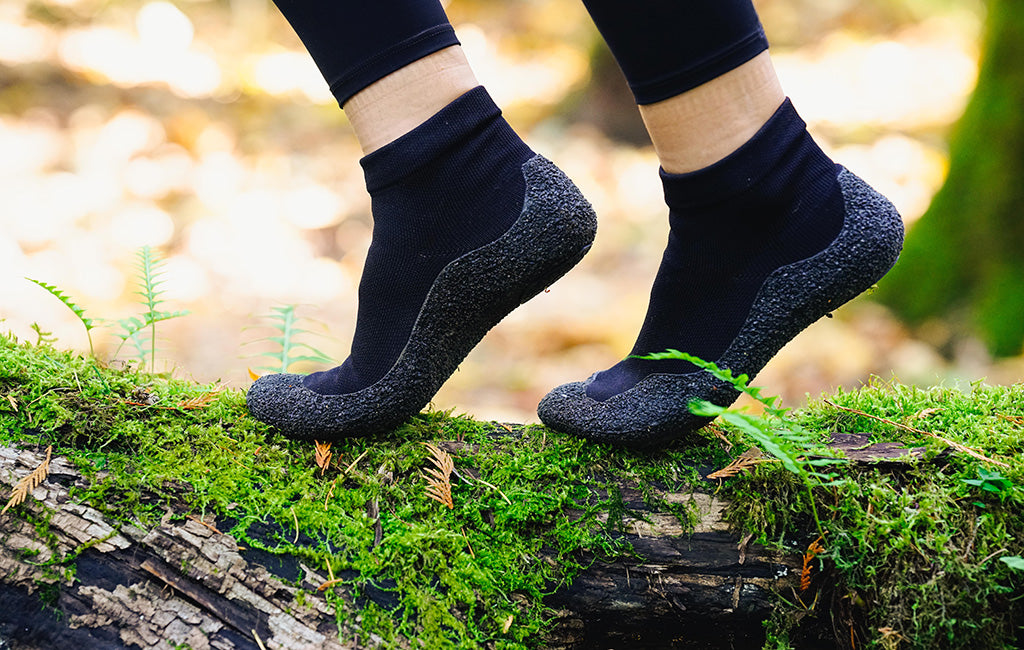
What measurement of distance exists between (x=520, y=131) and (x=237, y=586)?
21.2ft

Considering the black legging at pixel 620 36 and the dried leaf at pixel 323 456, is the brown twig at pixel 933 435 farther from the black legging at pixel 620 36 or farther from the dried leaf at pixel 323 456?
the dried leaf at pixel 323 456

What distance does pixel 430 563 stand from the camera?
124 cm

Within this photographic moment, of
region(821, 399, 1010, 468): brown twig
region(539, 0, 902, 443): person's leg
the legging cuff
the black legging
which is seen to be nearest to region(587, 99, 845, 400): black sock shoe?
region(539, 0, 902, 443): person's leg

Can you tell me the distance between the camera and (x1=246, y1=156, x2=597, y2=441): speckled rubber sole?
1.44 meters

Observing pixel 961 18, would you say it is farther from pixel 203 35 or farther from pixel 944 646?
pixel 944 646

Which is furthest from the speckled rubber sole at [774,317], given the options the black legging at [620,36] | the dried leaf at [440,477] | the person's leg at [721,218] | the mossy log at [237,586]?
the black legging at [620,36]

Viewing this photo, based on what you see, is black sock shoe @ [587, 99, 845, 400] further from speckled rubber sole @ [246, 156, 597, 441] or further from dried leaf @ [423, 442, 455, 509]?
dried leaf @ [423, 442, 455, 509]

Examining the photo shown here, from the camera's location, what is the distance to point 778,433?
1.18m

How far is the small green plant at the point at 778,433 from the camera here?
44.9 inches

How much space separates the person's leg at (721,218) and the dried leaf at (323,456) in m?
0.48

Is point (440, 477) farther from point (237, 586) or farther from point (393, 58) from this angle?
point (393, 58)

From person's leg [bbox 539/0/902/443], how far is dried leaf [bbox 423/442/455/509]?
10.2 inches

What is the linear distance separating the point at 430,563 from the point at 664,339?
2.29 ft

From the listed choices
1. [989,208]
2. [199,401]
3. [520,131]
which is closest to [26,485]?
[199,401]
